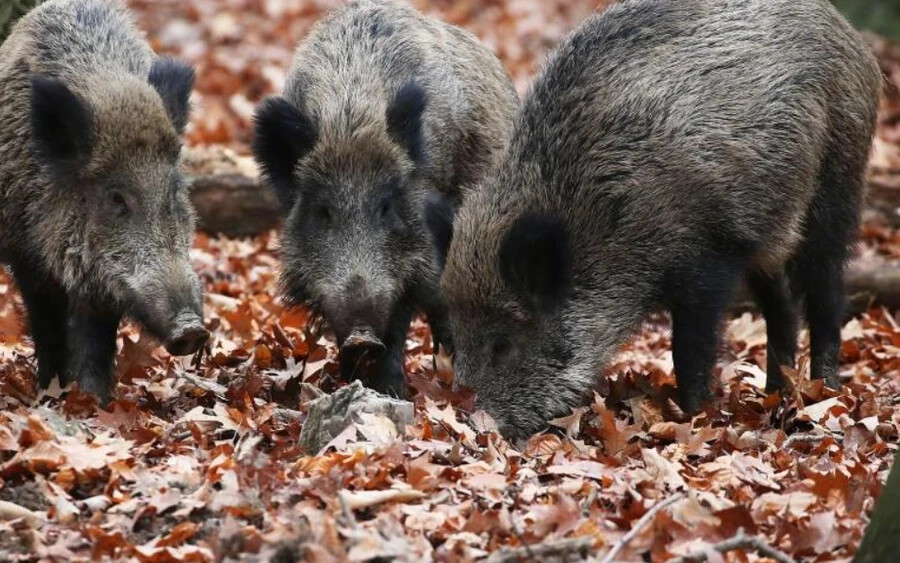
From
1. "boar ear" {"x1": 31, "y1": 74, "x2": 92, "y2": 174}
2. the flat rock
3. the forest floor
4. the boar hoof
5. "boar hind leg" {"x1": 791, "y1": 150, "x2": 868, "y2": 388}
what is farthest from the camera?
"boar hind leg" {"x1": 791, "y1": 150, "x2": 868, "y2": 388}

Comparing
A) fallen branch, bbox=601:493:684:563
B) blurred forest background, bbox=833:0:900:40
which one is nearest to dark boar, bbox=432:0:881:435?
fallen branch, bbox=601:493:684:563

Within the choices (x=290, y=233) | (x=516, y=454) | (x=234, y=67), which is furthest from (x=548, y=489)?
(x=234, y=67)

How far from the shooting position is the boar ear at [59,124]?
6.82m

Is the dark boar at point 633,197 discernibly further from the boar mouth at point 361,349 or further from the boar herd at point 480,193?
the boar mouth at point 361,349

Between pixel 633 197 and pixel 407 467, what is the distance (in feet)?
8.24

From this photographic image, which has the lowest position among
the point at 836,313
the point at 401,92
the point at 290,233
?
the point at 836,313

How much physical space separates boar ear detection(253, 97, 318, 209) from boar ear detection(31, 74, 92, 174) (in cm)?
106

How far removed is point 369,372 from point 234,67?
29.3 ft

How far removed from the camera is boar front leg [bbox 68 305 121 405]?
23.0 feet

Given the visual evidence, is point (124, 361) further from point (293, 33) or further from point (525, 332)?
point (293, 33)

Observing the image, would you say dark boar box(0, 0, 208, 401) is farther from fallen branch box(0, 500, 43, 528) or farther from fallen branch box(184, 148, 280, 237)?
fallen branch box(184, 148, 280, 237)

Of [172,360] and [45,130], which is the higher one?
[45,130]

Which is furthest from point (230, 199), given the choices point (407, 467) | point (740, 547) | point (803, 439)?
point (740, 547)

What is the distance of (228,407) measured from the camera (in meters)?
6.69
